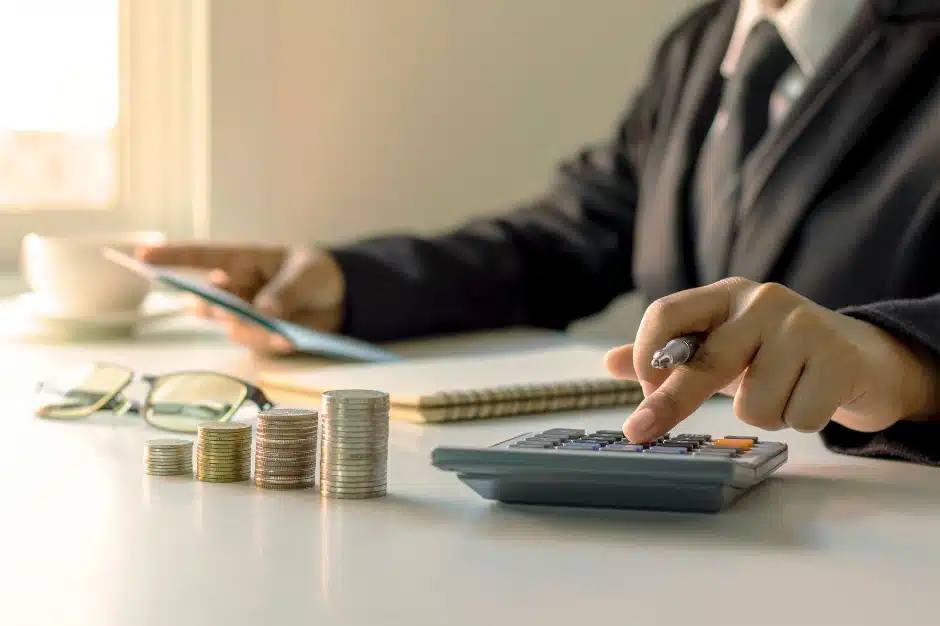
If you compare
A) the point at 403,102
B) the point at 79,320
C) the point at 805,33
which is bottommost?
the point at 79,320

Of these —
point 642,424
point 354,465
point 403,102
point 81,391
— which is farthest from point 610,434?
point 403,102

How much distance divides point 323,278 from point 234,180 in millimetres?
475

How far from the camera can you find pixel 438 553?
0.54m

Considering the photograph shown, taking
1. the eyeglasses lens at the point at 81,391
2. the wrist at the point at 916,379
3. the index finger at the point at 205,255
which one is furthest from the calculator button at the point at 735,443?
the index finger at the point at 205,255

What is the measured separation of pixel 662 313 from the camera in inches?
26.6

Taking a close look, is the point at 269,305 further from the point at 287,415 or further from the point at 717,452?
the point at 717,452

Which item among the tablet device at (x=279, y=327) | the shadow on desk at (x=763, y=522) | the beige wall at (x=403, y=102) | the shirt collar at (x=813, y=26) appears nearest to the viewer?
the shadow on desk at (x=763, y=522)

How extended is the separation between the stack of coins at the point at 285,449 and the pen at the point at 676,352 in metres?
0.18

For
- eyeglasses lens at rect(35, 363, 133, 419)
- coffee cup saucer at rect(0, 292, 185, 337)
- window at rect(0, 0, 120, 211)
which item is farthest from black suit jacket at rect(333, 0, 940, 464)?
window at rect(0, 0, 120, 211)

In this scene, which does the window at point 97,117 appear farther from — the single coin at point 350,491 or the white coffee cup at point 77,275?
the single coin at point 350,491

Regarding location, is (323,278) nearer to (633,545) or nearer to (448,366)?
(448,366)

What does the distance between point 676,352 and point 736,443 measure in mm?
59

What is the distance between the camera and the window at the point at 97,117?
177cm

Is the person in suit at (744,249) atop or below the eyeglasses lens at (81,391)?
atop
